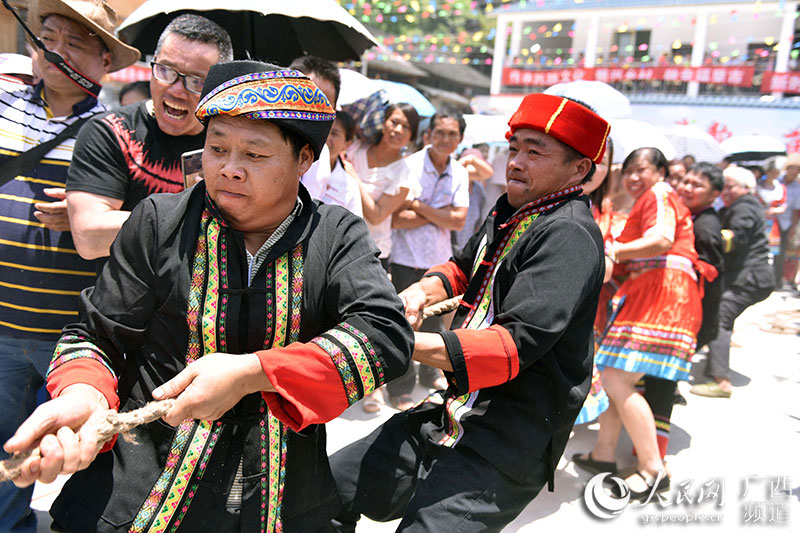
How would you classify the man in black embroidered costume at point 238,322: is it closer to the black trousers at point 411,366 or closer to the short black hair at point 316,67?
the short black hair at point 316,67

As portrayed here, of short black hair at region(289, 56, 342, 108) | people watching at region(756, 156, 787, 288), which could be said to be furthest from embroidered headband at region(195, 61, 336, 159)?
people watching at region(756, 156, 787, 288)

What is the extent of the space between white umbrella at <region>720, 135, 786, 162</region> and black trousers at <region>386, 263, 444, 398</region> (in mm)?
5597

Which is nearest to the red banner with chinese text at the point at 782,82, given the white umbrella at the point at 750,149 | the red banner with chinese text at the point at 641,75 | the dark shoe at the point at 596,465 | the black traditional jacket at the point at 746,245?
the red banner with chinese text at the point at 641,75

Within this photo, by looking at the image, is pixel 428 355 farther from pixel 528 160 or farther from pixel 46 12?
pixel 46 12

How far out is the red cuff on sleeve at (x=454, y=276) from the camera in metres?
2.41

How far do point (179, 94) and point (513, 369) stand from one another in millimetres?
1405

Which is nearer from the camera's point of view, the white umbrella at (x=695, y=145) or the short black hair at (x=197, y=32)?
the short black hair at (x=197, y=32)

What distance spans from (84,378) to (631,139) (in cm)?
412

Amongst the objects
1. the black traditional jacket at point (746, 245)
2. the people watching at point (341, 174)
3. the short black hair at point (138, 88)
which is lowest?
the black traditional jacket at point (746, 245)

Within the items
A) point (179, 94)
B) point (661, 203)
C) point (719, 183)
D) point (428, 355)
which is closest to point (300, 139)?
point (428, 355)

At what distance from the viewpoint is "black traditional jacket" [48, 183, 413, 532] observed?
143cm

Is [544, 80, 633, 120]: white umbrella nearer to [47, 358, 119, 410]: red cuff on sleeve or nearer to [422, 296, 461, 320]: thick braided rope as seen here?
[422, 296, 461, 320]: thick braided rope

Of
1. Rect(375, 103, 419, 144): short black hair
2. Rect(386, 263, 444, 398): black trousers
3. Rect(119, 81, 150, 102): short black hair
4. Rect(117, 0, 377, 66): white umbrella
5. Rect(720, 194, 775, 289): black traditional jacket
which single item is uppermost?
Rect(117, 0, 377, 66): white umbrella

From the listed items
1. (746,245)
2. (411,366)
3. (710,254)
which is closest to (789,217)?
(746,245)
